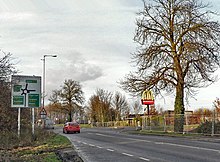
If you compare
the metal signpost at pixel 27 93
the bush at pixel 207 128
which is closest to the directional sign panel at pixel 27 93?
the metal signpost at pixel 27 93

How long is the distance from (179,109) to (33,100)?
54.9 ft

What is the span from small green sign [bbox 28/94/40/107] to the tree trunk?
49.8ft

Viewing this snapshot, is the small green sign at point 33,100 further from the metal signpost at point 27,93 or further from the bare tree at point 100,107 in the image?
the bare tree at point 100,107

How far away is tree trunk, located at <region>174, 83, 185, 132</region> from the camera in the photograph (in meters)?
38.3

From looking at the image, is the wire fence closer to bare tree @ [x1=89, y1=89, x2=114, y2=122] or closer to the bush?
the bush

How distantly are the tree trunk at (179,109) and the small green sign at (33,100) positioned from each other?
15165 mm

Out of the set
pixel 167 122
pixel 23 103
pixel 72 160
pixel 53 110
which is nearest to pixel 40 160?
pixel 72 160

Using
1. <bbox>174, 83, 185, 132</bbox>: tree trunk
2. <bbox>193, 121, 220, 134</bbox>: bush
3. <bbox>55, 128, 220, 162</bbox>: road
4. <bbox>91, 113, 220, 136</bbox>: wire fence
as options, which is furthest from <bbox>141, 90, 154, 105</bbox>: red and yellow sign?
<bbox>55, 128, 220, 162</bbox>: road

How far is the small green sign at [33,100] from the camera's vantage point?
29078 mm

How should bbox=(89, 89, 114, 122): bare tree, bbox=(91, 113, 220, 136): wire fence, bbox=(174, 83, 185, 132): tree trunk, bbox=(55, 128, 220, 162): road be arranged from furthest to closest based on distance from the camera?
bbox=(89, 89, 114, 122): bare tree → bbox=(174, 83, 185, 132): tree trunk → bbox=(91, 113, 220, 136): wire fence → bbox=(55, 128, 220, 162): road

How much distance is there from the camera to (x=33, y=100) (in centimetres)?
2931

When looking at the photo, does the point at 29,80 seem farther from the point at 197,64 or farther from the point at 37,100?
the point at 197,64

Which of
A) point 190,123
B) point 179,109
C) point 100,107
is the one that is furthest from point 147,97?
point 100,107

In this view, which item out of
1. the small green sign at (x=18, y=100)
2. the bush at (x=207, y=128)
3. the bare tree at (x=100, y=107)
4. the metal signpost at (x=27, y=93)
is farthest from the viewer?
the bare tree at (x=100, y=107)
